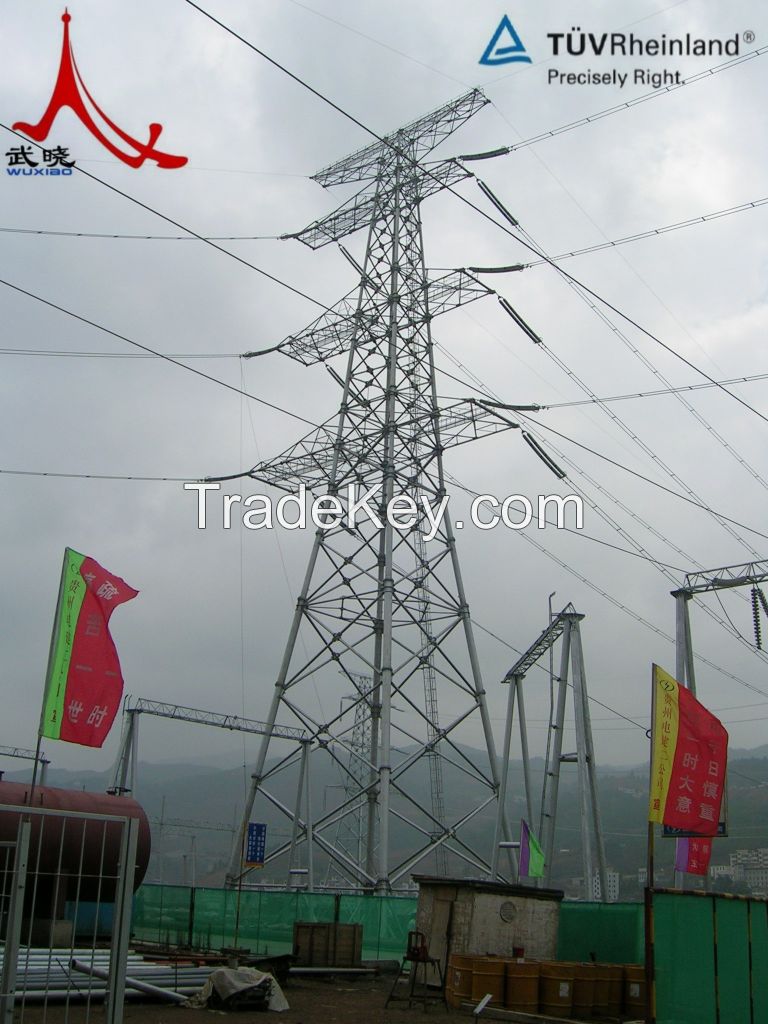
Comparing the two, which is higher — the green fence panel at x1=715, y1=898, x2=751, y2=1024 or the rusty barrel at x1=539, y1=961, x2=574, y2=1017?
the green fence panel at x1=715, y1=898, x2=751, y2=1024

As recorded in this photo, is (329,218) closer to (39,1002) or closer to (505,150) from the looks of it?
(505,150)

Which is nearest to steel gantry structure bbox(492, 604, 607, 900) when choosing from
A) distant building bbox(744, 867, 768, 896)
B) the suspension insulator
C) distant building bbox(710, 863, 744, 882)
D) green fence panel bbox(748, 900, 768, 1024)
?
the suspension insulator

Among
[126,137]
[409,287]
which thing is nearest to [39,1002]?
[126,137]

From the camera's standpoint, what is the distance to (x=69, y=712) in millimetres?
16781

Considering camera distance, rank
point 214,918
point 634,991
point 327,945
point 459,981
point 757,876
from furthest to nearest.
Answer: point 757,876 → point 214,918 → point 327,945 → point 634,991 → point 459,981

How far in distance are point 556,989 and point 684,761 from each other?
6.48 meters

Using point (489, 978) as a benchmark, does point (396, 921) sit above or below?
above

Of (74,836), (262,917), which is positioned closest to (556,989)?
(262,917)

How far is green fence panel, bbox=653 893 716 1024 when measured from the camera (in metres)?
15.1

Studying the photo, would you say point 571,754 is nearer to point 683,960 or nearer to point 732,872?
point 683,960

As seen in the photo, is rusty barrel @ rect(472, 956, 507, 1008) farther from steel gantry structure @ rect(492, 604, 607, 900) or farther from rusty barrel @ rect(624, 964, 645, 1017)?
steel gantry structure @ rect(492, 604, 607, 900)

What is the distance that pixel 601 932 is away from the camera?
23.0 meters

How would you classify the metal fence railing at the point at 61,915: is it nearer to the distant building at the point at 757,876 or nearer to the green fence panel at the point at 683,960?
the green fence panel at the point at 683,960

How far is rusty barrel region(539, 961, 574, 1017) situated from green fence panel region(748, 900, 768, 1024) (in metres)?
4.04
